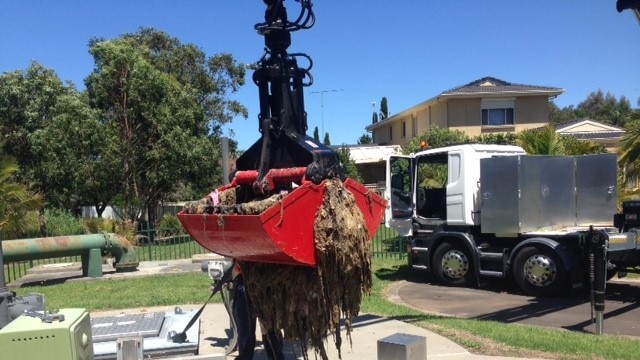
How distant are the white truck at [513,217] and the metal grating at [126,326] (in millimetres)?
6315

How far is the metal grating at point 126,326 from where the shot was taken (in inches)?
264

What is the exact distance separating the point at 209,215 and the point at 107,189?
21.0 m

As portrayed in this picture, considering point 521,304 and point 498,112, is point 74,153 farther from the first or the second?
point 498,112

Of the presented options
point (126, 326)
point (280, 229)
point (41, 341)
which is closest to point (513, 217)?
point (126, 326)

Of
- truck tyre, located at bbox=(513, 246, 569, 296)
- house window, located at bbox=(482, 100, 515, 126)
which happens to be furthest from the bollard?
house window, located at bbox=(482, 100, 515, 126)

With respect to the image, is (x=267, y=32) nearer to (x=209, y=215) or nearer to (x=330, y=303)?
(x=209, y=215)

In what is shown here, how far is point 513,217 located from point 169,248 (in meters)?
11.0

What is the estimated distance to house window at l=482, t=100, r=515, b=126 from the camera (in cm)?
3131

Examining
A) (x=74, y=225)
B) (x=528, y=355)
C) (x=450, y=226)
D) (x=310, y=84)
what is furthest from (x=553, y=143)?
(x=74, y=225)

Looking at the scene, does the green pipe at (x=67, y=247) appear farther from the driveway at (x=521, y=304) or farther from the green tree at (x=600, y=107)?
the green tree at (x=600, y=107)

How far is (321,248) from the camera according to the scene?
350cm

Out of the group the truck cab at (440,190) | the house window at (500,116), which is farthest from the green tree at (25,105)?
the house window at (500,116)

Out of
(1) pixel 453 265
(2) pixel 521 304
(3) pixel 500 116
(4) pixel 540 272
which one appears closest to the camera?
(2) pixel 521 304

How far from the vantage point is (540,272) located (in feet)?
34.8
